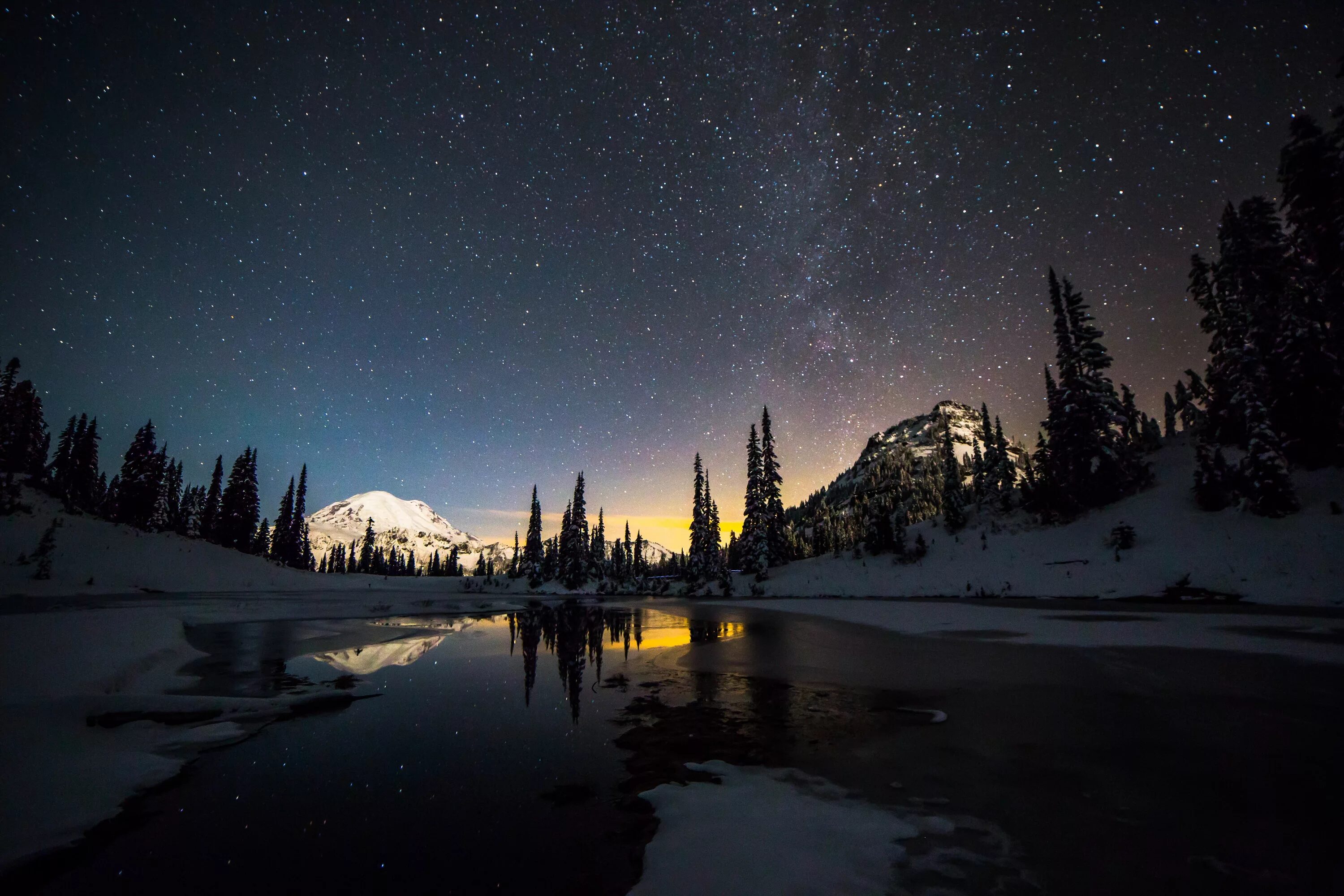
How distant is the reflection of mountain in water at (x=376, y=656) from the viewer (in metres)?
11.2

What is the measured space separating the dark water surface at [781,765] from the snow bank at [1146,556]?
15685 mm

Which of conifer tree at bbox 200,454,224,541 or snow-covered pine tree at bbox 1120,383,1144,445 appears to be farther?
conifer tree at bbox 200,454,224,541

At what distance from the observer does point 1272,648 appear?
969 centimetres

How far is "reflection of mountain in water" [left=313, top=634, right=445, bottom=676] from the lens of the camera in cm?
1122

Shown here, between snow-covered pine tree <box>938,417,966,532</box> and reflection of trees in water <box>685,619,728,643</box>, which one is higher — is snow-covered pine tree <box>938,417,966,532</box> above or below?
above

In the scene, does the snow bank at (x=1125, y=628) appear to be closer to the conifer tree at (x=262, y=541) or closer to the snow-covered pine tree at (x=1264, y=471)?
the snow-covered pine tree at (x=1264, y=471)

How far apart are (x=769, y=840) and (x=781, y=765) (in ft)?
5.61

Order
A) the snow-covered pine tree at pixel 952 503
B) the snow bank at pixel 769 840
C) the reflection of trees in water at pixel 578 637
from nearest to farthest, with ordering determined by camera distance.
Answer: the snow bank at pixel 769 840, the reflection of trees in water at pixel 578 637, the snow-covered pine tree at pixel 952 503

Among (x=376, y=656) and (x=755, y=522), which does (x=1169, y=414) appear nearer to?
(x=755, y=522)

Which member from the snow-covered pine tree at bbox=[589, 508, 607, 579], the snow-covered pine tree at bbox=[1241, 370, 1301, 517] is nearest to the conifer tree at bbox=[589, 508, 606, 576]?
the snow-covered pine tree at bbox=[589, 508, 607, 579]

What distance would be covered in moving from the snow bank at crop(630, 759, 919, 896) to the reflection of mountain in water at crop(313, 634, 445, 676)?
9.18 metres

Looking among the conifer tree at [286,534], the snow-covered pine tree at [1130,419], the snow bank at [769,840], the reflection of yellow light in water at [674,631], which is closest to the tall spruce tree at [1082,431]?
the snow-covered pine tree at [1130,419]

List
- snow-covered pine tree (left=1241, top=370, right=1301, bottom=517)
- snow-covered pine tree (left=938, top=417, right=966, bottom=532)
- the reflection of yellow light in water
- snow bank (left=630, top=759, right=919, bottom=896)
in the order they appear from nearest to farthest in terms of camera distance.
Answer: snow bank (left=630, top=759, right=919, bottom=896) < the reflection of yellow light in water < snow-covered pine tree (left=1241, top=370, right=1301, bottom=517) < snow-covered pine tree (left=938, top=417, right=966, bottom=532)

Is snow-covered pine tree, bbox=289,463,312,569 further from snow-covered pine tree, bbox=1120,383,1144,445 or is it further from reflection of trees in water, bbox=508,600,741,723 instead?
snow-covered pine tree, bbox=1120,383,1144,445
